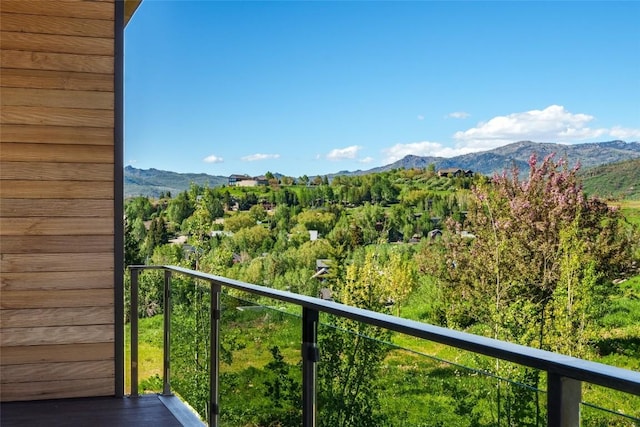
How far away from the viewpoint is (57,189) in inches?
164

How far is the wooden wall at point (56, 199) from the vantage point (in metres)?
4.11

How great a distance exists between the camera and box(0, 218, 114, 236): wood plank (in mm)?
4121

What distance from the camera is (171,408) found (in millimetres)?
3992

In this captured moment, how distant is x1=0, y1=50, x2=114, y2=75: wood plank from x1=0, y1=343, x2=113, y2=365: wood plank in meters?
1.57

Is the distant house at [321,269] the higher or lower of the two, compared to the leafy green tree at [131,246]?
lower

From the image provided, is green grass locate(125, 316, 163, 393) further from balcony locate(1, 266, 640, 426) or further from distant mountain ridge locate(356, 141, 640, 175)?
distant mountain ridge locate(356, 141, 640, 175)

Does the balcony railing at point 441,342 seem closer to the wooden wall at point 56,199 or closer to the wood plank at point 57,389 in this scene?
the wooden wall at point 56,199

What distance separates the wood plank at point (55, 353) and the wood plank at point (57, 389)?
13 cm

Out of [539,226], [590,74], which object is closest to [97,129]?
Result: [539,226]

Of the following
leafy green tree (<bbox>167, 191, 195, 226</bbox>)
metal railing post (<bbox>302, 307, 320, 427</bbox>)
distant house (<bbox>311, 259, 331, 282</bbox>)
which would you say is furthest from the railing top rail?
distant house (<bbox>311, 259, 331, 282</bbox>)

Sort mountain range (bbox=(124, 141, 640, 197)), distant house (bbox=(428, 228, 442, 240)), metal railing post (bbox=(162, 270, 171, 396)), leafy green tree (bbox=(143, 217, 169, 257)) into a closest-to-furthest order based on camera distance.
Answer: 1. metal railing post (bbox=(162, 270, 171, 396))
2. leafy green tree (bbox=(143, 217, 169, 257))
3. mountain range (bbox=(124, 141, 640, 197))
4. distant house (bbox=(428, 228, 442, 240))

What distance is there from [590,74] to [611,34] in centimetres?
153

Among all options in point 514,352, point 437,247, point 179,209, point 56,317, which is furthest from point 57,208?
point 437,247

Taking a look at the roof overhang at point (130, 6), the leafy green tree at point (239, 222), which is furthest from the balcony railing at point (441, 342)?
the leafy green tree at point (239, 222)
